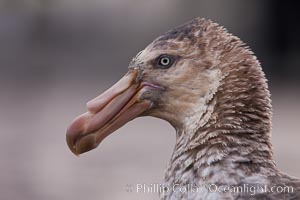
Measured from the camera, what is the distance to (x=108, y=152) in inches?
488

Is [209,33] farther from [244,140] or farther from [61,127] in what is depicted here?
[61,127]

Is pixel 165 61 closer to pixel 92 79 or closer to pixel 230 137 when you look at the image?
pixel 230 137

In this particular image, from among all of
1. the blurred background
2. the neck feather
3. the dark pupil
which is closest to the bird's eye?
the dark pupil

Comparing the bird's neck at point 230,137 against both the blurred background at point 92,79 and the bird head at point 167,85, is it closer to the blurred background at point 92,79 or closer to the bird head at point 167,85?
the bird head at point 167,85

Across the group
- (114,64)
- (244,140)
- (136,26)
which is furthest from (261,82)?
(136,26)

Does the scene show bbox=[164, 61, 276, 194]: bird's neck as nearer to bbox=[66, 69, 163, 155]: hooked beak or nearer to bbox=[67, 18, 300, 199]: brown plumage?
bbox=[67, 18, 300, 199]: brown plumage

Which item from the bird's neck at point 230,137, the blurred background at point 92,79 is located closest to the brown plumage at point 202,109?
the bird's neck at point 230,137

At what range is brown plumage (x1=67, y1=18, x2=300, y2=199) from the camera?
161 inches

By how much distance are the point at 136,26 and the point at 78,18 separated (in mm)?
1436

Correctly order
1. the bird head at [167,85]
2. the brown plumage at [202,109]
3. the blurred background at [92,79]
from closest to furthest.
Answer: the brown plumage at [202,109]
the bird head at [167,85]
the blurred background at [92,79]

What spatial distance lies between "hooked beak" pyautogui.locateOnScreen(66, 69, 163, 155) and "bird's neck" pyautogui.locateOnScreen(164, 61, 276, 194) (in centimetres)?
28

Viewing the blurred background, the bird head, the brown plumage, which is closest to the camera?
the brown plumage

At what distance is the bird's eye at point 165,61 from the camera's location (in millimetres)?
4344

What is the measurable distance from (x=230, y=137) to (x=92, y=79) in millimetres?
14392
